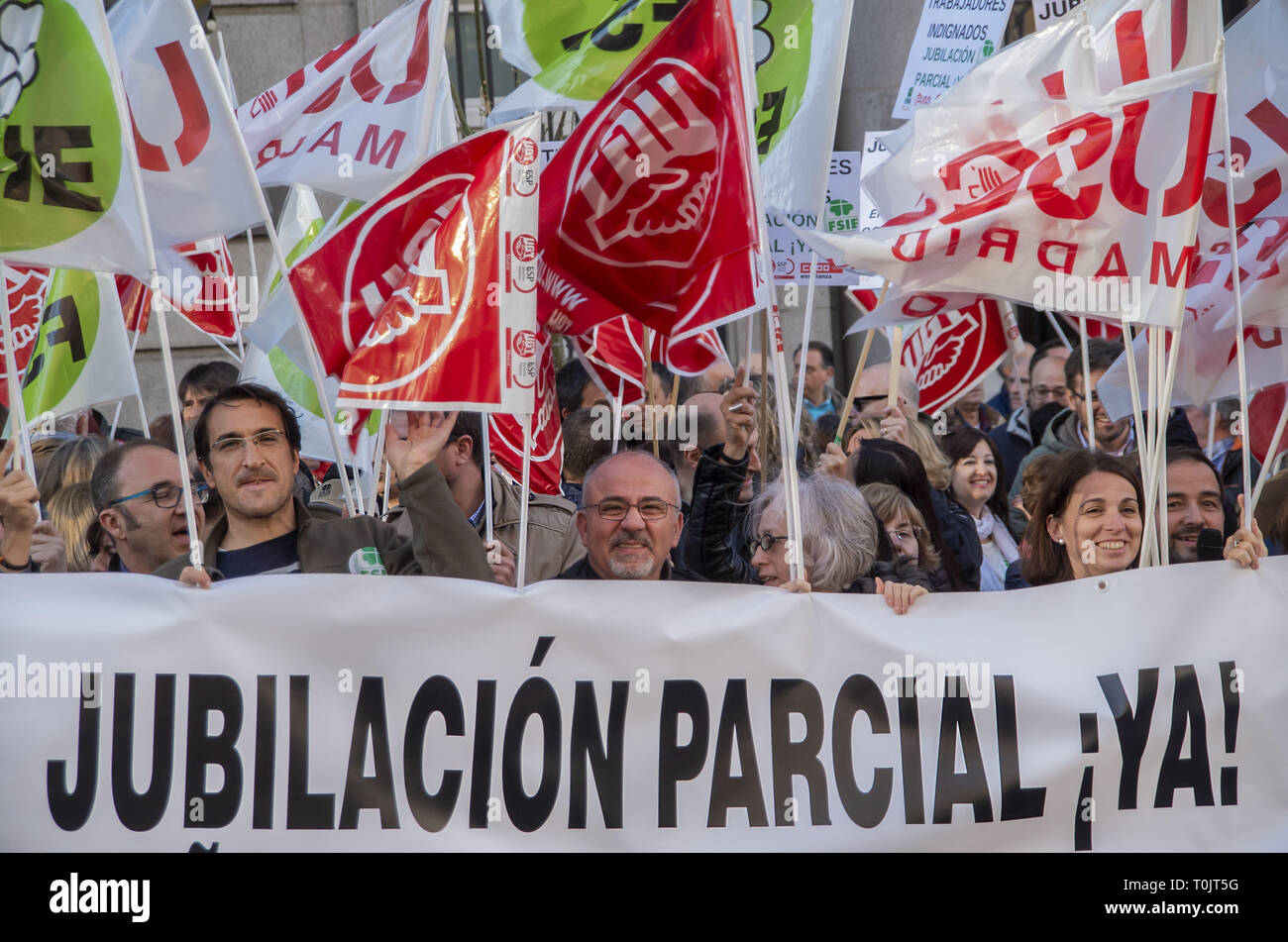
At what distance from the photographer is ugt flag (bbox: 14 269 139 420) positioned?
5484 millimetres

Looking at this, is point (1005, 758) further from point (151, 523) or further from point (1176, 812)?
point (151, 523)

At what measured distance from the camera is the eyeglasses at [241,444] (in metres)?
3.94

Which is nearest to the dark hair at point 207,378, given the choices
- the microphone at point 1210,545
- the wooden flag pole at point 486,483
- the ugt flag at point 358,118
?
the ugt flag at point 358,118

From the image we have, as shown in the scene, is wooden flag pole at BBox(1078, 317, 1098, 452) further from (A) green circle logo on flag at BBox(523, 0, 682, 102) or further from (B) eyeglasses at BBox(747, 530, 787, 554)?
(A) green circle logo on flag at BBox(523, 0, 682, 102)

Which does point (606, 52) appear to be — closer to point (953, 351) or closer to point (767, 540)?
point (767, 540)

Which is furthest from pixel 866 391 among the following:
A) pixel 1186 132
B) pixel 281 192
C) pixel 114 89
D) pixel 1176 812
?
pixel 281 192

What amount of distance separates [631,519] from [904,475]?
1293 millimetres

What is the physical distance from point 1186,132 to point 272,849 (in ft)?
9.55

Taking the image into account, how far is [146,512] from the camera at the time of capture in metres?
4.31

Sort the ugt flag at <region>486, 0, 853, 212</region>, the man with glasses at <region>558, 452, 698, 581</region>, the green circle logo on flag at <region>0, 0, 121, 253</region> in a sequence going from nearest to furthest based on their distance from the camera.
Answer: the green circle logo on flag at <region>0, 0, 121, 253</region> < the man with glasses at <region>558, 452, 698, 581</region> < the ugt flag at <region>486, 0, 853, 212</region>

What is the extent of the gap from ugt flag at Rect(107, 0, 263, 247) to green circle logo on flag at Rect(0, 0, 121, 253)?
387 mm

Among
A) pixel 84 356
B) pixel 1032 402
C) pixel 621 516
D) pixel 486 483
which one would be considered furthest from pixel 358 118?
pixel 1032 402

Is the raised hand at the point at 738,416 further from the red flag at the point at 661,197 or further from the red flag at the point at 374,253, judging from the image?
the red flag at the point at 374,253

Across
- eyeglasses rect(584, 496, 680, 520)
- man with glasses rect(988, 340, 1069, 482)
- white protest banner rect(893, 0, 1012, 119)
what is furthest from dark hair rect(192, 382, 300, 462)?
man with glasses rect(988, 340, 1069, 482)
